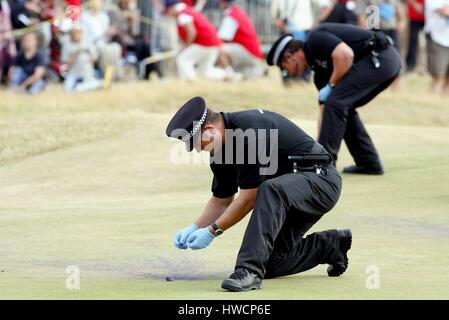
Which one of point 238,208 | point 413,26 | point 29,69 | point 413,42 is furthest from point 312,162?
point 413,42

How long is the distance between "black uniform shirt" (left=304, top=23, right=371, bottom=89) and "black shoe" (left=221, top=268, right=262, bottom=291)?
5.24 m

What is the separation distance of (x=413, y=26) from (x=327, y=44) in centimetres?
1087

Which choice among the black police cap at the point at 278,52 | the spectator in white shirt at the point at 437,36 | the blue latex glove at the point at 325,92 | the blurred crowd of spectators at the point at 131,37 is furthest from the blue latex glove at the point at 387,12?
the black police cap at the point at 278,52

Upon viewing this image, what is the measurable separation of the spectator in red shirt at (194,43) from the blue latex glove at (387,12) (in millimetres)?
3093

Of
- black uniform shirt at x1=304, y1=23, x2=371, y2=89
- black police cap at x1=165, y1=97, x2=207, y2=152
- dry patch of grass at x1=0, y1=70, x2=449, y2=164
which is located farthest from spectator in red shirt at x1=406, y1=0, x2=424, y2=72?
black police cap at x1=165, y1=97, x2=207, y2=152

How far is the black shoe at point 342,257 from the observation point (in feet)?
27.0

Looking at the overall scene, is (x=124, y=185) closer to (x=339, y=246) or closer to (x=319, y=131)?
(x=319, y=131)

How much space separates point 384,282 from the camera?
7.93m

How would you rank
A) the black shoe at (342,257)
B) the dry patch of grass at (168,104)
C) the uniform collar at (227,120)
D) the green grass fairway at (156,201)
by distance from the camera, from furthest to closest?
the dry patch of grass at (168,104) < the black shoe at (342,257) < the green grass fairway at (156,201) < the uniform collar at (227,120)

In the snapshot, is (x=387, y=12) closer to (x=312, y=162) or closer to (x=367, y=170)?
(x=367, y=170)

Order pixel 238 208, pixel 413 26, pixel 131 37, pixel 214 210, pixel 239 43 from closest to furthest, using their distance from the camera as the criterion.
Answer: pixel 238 208 < pixel 214 210 < pixel 239 43 < pixel 413 26 < pixel 131 37

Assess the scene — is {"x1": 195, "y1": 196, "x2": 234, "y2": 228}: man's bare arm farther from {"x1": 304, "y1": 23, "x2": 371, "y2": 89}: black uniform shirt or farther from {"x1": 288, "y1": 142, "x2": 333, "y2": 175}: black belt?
{"x1": 304, "y1": 23, "x2": 371, "y2": 89}: black uniform shirt

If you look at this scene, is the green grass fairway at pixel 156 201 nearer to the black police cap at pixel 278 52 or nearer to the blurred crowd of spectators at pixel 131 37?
the blurred crowd of spectators at pixel 131 37

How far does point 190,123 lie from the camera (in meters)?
7.61
